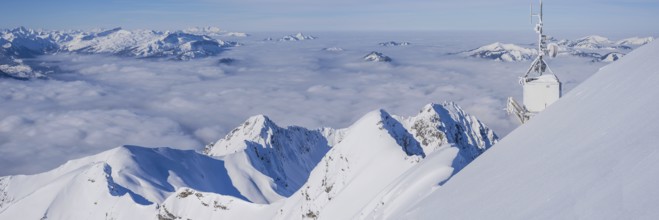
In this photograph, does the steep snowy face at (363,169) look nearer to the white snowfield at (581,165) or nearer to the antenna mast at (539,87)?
the antenna mast at (539,87)

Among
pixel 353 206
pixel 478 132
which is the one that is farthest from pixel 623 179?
pixel 478 132

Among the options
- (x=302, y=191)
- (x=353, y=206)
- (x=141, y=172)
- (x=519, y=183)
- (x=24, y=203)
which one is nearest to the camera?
(x=519, y=183)

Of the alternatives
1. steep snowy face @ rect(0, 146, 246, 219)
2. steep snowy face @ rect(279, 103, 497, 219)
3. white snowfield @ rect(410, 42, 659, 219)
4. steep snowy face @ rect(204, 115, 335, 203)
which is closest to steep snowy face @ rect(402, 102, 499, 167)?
steep snowy face @ rect(204, 115, 335, 203)

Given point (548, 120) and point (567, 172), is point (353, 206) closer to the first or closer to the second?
point (548, 120)

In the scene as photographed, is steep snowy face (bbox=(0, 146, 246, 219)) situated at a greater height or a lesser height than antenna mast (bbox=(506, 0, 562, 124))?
Result: lesser

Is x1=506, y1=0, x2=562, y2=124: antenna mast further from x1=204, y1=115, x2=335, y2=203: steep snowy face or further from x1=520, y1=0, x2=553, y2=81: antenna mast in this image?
x1=204, y1=115, x2=335, y2=203: steep snowy face
